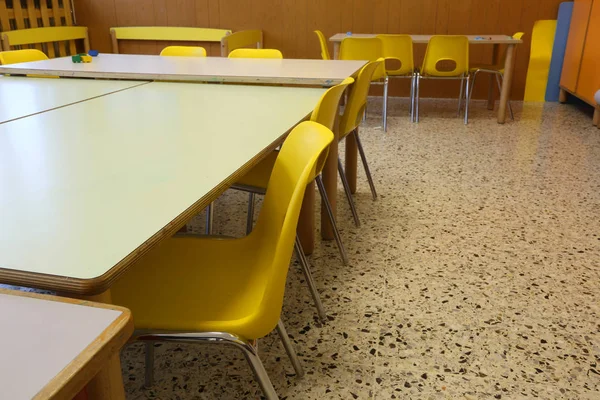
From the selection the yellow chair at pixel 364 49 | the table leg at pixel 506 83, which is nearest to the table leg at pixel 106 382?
the yellow chair at pixel 364 49

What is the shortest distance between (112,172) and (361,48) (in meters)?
3.79

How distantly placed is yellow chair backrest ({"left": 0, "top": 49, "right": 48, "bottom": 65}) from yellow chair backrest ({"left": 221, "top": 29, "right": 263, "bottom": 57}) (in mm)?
1717

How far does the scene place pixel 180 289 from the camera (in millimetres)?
1232

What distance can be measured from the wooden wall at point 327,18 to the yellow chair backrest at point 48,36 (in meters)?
0.32

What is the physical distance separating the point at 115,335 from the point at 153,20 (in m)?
6.35

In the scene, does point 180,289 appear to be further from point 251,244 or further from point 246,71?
point 246,71

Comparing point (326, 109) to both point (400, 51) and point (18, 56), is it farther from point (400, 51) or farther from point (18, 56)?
point (400, 51)

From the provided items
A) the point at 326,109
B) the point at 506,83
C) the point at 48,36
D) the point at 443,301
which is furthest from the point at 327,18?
the point at 443,301

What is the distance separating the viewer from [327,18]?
5.88m

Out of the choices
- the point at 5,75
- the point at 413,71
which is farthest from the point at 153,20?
the point at 5,75

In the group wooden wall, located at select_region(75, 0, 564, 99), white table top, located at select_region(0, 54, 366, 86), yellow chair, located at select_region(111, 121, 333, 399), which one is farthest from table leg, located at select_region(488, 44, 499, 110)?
yellow chair, located at select_region(111, 121, 333, 399)

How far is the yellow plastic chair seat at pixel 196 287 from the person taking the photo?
1086 mm

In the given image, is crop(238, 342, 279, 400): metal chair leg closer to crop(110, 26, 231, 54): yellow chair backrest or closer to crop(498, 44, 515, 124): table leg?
crop(498, 44, 515, 124): table leg

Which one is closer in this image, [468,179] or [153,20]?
[468,179]
